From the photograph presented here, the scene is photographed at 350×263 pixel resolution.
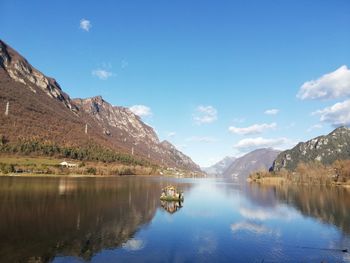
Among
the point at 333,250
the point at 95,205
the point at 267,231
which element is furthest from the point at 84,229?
the point at 333,250

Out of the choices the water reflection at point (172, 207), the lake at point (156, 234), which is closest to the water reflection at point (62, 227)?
the lake at point (156, 234)

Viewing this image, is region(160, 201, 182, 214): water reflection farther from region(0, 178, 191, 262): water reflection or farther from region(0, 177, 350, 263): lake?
region(0, 178, 191, 262): water reflection

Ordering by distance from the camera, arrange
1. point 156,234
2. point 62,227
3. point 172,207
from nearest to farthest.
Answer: point 62,227 < point 156,234 < point 172,207


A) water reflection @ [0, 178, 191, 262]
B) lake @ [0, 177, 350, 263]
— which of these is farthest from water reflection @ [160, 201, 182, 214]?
water reflection @ [0, 178, 191, 262]

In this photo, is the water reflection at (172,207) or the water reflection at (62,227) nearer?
the water reflection at (62,227)

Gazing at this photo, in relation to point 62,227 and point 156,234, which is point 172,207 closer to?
point 156,234

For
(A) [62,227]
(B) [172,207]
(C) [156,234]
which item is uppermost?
(B) [172,207]

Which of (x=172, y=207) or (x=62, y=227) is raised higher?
(x=172, y=207)

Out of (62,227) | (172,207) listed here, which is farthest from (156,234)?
(172,207)

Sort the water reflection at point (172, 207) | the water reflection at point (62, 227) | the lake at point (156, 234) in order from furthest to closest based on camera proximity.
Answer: the water reflection at point (172, 207), the lake at point (156, 234), the water reflection at point (62, 227)

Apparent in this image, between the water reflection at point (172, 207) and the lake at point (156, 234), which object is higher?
the water reflection at point (172, 207)

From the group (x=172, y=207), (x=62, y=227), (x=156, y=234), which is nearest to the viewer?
(x=62, y=227)

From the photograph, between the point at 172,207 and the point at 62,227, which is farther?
the point at 172,207

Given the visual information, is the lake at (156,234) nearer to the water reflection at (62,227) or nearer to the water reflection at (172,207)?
the water reflection at (62,227)
